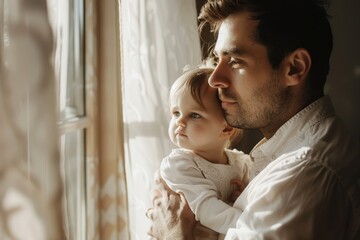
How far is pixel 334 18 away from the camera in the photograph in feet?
6.15

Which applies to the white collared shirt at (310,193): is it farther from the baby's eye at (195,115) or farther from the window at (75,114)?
the window at (75,114)

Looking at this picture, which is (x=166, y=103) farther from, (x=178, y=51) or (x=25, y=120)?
(x=25, y=120)

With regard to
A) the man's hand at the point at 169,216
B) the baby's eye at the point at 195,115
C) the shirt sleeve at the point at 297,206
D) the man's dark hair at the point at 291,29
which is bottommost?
the man's hand at the point at 169,216

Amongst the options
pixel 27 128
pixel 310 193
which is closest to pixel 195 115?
pixel 310 193

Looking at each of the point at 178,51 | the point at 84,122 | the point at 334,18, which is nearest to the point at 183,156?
the point at 84,122

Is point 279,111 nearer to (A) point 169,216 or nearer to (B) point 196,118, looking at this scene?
(B) point 196,118

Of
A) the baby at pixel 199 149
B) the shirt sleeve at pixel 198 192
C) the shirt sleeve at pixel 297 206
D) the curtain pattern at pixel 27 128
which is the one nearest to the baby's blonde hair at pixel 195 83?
the baby at pixel 199 149

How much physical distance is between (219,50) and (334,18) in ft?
2.68

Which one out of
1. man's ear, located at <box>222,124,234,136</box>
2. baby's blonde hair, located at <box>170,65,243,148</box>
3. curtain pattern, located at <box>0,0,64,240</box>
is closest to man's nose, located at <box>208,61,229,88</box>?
baby's blonde hair, located at <box>170,65,243,148</box>

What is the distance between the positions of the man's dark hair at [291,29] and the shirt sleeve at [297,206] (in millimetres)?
353

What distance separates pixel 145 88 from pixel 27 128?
1.07m

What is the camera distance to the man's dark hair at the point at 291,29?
1.25m

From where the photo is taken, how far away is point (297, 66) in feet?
4.09

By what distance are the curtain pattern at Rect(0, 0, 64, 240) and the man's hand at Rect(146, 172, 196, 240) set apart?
74cm
